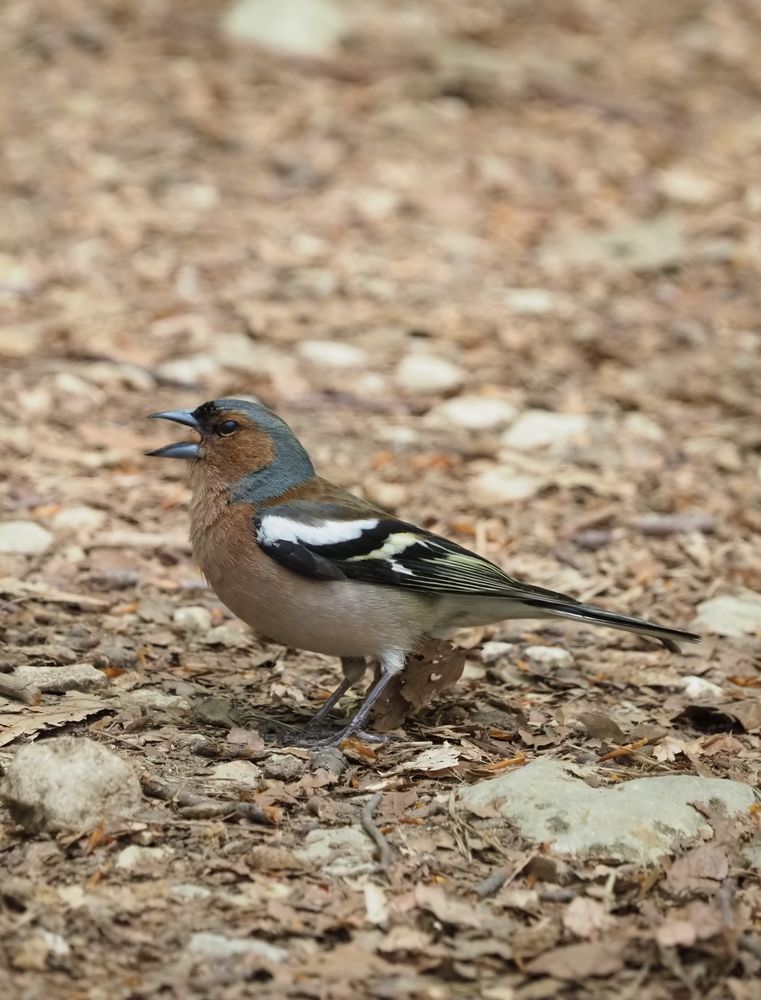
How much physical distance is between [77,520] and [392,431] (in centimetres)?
202

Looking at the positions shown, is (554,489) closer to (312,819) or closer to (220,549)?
(220,549)

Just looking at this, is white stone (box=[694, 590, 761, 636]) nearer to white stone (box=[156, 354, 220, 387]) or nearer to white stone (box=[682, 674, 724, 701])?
white stone (box=[682, 674, 724, 701])

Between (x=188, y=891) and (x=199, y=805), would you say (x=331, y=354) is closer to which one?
(x=199, y=805)

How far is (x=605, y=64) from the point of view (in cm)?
1288

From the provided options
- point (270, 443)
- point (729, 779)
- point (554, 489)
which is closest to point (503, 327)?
point (554, 489)

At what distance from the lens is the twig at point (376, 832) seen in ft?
12.6

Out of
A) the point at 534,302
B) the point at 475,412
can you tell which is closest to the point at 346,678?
the point at 475,412

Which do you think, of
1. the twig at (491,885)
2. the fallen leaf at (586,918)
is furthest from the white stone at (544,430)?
the fallen leaf at (586,918)

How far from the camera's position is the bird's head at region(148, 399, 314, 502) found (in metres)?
5.27

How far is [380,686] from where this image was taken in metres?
4.99

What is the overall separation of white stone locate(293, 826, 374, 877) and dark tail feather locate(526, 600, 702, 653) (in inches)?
53.2

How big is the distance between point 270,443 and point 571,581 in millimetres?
1881

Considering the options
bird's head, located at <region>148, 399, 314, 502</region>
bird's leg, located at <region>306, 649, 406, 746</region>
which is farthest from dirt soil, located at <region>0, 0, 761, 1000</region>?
bird's head, located at <region>148, 399, 314, 502</region>

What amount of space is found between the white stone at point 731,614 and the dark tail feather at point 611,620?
1.02 m
